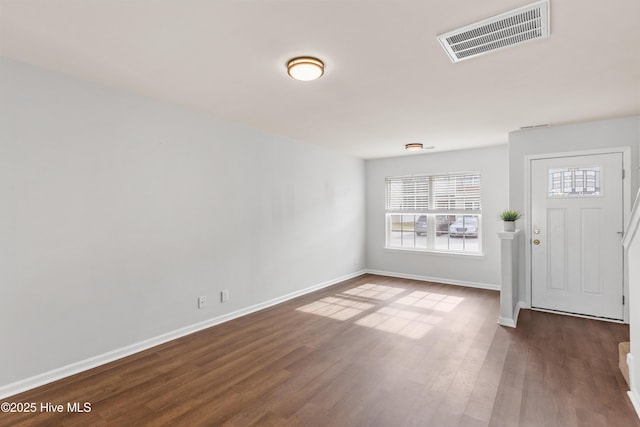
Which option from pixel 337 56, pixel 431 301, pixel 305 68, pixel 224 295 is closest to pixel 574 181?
pixel 431 301

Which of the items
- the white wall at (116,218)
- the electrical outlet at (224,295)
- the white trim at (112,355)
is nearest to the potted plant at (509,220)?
the white wall at (116,218)

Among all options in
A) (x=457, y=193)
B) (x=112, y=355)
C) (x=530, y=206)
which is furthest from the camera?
(x=457, y=193)

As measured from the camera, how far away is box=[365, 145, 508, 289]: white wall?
214 inches

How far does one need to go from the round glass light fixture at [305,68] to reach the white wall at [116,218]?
1.67 m

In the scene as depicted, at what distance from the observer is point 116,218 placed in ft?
9.58

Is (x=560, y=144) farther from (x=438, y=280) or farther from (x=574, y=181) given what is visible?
(x=438, y=280)

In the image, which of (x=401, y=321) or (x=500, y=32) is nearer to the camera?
(x=500, y=32)

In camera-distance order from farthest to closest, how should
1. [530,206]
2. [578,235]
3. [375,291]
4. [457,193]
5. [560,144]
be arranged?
1. [457,193]
2. [375,291]
3. [530,206]
4. [560,144]
5. [578,235]

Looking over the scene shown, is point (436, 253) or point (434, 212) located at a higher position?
point (434, 212)

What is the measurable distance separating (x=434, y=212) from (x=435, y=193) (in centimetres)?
37

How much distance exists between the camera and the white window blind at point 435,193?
5727 millimetres

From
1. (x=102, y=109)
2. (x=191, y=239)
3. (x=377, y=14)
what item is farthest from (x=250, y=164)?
(x=377, y=14)

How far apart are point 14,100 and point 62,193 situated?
741mm

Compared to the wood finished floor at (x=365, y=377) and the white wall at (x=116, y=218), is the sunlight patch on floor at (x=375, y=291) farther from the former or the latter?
the white wall at (x=116, y=218)
